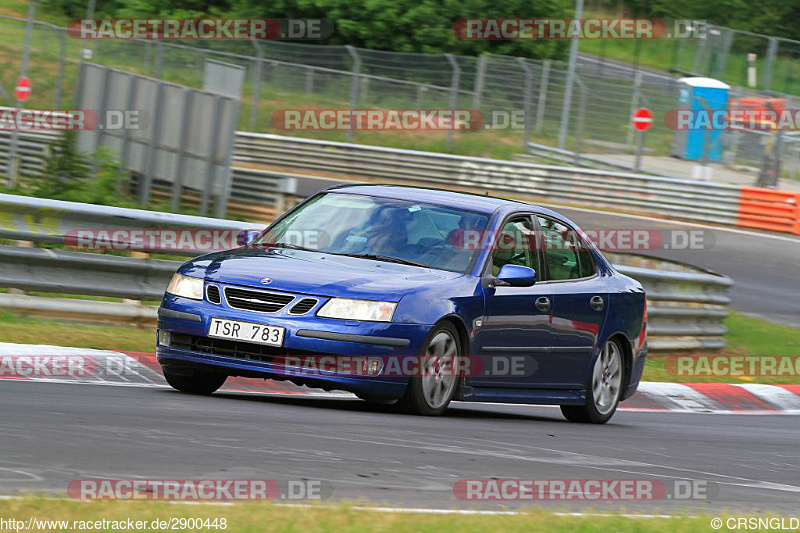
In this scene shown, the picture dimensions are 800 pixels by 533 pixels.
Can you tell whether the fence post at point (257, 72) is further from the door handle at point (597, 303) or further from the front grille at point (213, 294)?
the front grille at point (213, 294)

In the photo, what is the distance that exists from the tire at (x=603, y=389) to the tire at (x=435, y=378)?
1.91 metres

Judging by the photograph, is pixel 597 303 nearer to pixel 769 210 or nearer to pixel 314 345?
pixel 314 345

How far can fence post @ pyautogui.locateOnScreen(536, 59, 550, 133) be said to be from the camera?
32.2 m

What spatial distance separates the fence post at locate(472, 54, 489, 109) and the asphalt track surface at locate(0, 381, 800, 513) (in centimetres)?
2286

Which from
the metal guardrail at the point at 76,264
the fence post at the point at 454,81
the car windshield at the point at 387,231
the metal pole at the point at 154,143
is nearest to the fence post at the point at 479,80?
the fence post at the point at 454,81

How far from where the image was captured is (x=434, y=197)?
10047mm

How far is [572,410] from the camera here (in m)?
11.0

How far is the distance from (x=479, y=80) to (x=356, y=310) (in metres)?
24.6

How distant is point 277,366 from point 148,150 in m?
18.6

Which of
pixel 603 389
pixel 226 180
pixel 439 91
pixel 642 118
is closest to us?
pixel 603 389

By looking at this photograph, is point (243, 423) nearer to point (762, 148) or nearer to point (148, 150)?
point (148, 150)
